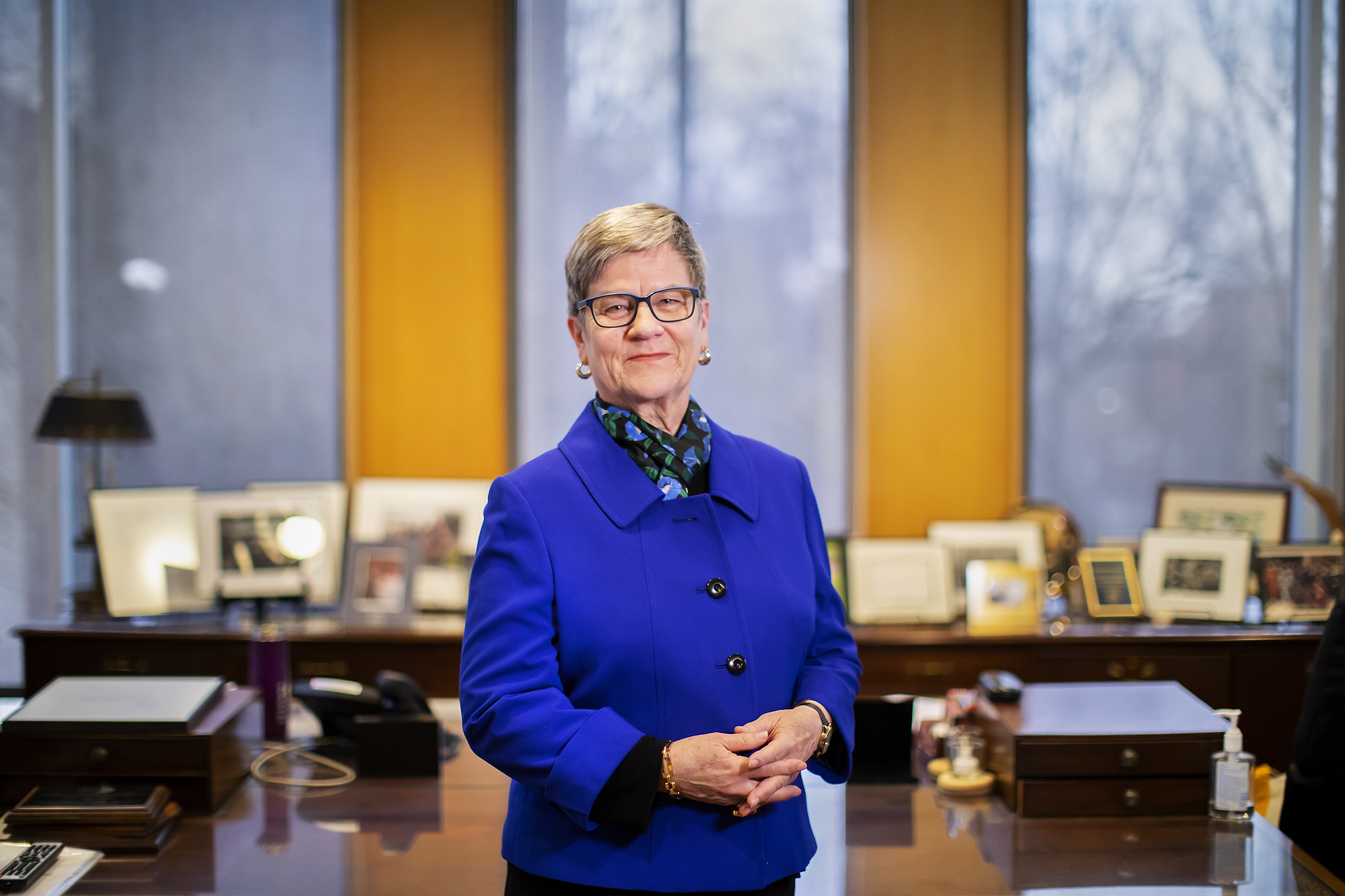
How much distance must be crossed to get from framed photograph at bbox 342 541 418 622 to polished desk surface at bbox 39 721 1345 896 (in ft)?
5.53

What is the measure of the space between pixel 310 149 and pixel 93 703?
10.2 ft

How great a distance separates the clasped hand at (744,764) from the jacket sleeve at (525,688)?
0.08 metres

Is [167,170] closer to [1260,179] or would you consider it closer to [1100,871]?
[1100,871]

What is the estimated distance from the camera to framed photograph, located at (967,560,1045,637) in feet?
12.5

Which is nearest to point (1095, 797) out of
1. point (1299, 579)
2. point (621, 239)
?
point (621, 239)

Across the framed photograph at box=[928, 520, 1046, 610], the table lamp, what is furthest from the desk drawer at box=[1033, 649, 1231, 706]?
the table lamp

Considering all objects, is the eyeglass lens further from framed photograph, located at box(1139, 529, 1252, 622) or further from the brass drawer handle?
framed photograph, located at box(1139, 529, 1252, 622)

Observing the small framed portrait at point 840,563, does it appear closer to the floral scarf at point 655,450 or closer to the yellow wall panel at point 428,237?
the yellow wall panel at point 428,237

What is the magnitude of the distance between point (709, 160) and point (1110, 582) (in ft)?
8.16

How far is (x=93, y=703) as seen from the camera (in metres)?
2.24

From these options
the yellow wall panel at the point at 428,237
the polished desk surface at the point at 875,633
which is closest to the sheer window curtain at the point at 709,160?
the yellow wall panel at the point at 428,237

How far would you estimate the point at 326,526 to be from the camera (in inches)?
167

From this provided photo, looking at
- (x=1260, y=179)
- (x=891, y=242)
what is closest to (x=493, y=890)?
(x=891, y=242)

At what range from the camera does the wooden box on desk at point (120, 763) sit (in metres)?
2.16
